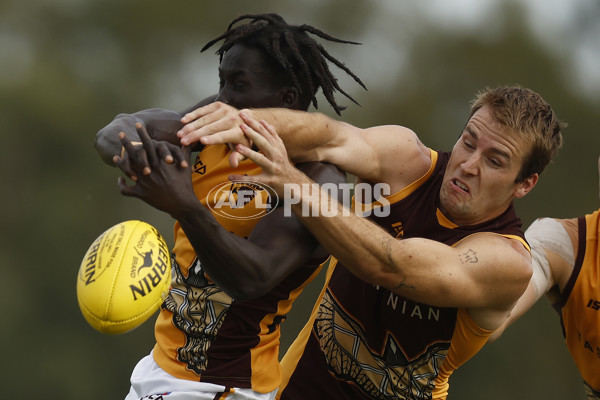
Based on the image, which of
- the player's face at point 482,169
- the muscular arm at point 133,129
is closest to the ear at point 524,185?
the player's face at point 482,169

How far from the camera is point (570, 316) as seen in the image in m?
5.28

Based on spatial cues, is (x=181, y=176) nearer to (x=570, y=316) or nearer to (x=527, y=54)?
(x=570, y=316)

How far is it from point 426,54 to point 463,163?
10.7m

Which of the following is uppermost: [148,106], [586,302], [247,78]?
[247,78]

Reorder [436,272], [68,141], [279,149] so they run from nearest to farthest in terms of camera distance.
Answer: [279,149] < [436,272] < [68,141]

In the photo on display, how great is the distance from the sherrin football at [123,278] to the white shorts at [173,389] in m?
0.54

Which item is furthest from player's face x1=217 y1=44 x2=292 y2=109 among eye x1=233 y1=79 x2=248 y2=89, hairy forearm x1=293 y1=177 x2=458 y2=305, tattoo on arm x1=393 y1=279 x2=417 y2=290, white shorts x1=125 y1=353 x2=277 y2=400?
white shorts x1=125 y1=353 x2=277 y2=400

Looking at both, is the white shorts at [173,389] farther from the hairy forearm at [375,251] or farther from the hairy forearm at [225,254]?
the hairy forearm at [375,251]

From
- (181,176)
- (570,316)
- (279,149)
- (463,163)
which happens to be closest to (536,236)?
(570,316)

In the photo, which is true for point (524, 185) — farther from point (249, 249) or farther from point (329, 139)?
point (249, 249)

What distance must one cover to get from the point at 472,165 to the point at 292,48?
1.06m

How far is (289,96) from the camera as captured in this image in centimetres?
421

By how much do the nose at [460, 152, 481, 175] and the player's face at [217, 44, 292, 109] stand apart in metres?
1.02

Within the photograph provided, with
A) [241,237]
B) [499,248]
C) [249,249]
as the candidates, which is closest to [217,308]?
[241,237]
